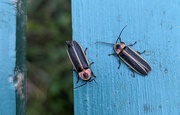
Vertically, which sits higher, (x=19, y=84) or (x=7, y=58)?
(x=7, y=58)

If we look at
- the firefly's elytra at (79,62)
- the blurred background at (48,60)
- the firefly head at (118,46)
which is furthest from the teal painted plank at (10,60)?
the blurred background at (48,60)

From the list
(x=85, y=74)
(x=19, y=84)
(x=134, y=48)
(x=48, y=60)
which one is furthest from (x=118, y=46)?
(x=48, y=60)

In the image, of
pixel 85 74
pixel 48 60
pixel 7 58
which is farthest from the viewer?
pixel 48 60

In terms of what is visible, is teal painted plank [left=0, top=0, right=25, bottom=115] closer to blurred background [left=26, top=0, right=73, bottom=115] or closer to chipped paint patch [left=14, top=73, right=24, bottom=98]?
chipped paint patch [left=14, top=73, right=24, bottom=98]

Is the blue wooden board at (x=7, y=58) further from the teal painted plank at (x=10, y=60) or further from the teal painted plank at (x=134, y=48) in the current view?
the teal painted plank at (x=134, y=48)

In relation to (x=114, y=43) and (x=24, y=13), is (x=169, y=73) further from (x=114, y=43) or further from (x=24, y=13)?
(x=24, y=13)

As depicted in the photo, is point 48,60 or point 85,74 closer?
point 85,74

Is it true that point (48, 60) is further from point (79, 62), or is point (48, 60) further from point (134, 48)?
point (134, 48)
